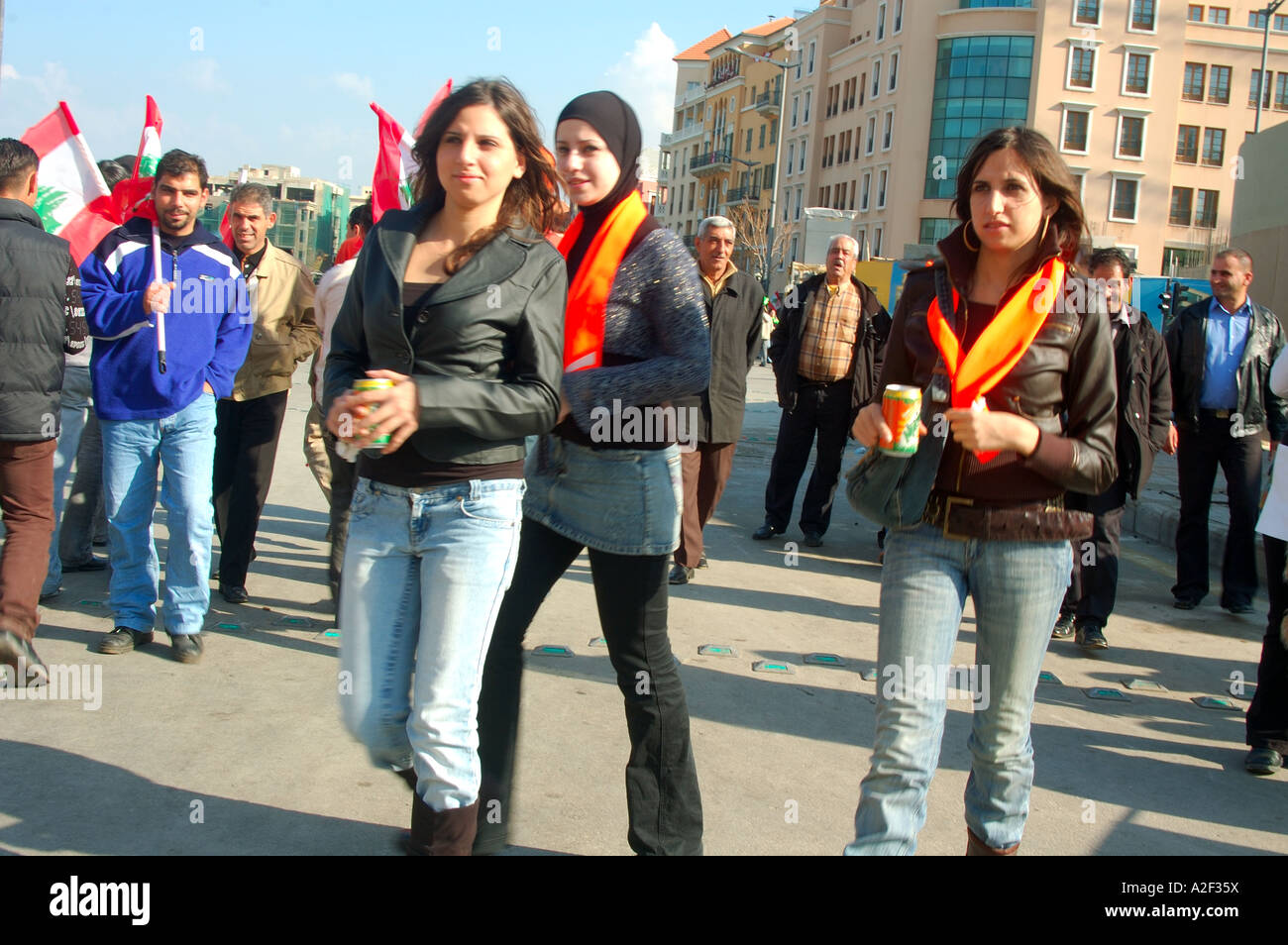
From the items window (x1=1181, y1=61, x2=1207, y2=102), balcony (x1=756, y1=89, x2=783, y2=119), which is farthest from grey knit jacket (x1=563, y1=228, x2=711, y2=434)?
balcony (x1=756, y1=89, x2=783, y2=119)

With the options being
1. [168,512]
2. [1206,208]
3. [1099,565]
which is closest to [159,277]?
[168,512]

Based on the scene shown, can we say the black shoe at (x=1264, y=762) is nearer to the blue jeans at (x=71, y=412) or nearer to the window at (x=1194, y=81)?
the blue jeans at (x=71, y=412)

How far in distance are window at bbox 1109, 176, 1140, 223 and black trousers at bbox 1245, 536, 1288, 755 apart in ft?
221

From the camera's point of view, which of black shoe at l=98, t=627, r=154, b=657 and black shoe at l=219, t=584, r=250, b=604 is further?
black shoe at l=219, t=584, r=250, b=604

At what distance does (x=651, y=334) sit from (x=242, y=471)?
4.02 m

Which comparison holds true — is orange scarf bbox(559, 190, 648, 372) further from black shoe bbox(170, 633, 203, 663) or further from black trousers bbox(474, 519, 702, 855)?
black shoe bbox(170, 633, 203, 663)

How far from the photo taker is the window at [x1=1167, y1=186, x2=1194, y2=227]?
68188 mm

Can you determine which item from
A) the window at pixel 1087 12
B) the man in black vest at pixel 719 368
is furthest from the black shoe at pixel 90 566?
the window at pixel 1087 12

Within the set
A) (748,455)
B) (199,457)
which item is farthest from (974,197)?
(748,455)

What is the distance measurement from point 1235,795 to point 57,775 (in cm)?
437

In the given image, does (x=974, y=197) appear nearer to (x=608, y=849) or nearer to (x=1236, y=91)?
(x=608, y=849)

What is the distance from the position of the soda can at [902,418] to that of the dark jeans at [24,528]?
3.88m

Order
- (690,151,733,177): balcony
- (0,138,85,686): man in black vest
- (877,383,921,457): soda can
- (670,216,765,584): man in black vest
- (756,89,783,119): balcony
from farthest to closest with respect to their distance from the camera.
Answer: (690,151,733,177): balcony, (756,89,783,119): balcony, (670,216,765,584): man in black vest, (0,138,85,686): man in black vest, (877,383,921,457): soda can

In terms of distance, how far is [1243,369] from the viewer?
7754mm
